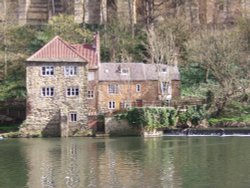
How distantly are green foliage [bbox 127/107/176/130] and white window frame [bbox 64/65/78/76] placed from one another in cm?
749

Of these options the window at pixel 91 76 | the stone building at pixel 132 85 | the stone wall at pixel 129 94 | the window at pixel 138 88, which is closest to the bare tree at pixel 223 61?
the stone building at pixel 132 85

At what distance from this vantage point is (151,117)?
194 feet

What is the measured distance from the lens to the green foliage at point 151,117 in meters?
58.9

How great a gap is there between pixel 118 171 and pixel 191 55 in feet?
134

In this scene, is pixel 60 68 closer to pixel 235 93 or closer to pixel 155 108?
pixel 155 108

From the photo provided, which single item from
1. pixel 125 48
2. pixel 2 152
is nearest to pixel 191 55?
pixel 125 48

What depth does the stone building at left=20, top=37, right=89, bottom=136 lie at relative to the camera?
203 ft

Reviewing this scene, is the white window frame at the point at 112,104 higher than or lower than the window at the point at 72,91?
lower

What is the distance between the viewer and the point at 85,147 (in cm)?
4834

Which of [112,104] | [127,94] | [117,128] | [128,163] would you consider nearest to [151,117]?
[117,128]

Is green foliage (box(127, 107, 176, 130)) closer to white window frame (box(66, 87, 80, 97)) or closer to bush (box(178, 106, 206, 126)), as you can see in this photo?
bush (box(178, 106, 206, 126))

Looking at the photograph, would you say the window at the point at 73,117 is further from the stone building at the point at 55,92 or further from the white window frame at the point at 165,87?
the white window frame at the point at 165,87

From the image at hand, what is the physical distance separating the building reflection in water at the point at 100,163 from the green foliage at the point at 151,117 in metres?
5.03

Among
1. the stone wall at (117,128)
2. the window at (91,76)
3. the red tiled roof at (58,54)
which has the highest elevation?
the red tiled roof at (58,54)
